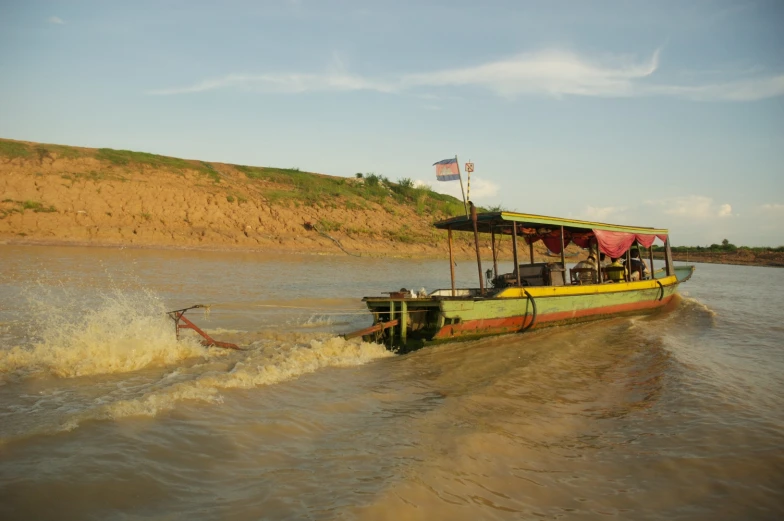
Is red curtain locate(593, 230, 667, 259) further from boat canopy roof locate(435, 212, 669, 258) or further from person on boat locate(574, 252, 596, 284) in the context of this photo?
person on boat locate(574, 252, 596, 284)

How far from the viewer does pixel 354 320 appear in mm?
12977

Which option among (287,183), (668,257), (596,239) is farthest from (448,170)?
(287,183)

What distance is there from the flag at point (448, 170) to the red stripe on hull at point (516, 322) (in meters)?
3.47

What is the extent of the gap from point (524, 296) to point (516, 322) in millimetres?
595

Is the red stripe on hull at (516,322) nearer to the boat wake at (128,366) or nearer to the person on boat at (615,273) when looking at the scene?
the person on boat at (615,273)

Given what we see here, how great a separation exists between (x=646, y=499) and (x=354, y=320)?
9082mm

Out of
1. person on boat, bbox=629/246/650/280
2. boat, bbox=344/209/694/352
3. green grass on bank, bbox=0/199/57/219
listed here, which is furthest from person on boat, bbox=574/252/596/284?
green grass on bank, bbox=0/199/57/219

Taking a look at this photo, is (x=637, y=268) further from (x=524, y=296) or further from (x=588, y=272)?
(x=524, y=296)

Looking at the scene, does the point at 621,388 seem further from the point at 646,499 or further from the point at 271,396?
the point at 271,396

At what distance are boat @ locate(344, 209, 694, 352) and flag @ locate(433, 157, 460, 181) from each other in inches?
38.3

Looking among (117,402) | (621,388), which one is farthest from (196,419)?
(621,388)

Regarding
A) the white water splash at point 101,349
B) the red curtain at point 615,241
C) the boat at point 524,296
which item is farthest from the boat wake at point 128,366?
the red curtain at point 615,241

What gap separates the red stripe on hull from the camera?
10.0 m

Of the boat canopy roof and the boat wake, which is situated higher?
the boat canopy roof
